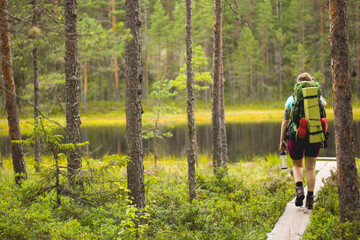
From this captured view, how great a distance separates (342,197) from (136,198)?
3258 mm

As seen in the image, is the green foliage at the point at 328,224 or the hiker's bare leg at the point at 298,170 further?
the hiker's bare leg at the point at 298,170

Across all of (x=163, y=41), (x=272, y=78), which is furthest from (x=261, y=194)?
(x=272, y=78)

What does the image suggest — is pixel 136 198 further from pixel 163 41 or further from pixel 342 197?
pixel 163 41

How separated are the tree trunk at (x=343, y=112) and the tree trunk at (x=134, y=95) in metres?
2.95

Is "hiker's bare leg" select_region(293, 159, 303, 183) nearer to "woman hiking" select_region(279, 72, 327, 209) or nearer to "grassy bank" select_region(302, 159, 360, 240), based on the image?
"woman hiking" select_region(279, 72, 327, 209)

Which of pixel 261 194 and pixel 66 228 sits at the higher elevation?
pixel 66 228

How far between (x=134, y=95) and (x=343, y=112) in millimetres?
3178

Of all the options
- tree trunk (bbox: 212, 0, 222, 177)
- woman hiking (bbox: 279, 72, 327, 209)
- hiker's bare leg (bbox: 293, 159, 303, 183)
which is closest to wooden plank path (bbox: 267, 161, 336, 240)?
woman hiking (bbox: 279, 72, 327, 209)

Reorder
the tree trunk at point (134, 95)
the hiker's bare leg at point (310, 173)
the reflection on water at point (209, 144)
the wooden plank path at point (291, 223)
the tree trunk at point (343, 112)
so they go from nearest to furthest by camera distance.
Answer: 1. the tree trunk at point (343, 112)
2. the wooden plank path at point (291, 223)
3. the tree trunk at point (134, 95)
4. the hiker's bare leg at point (310, 173)
5. the reflection on water at point (209, 144)

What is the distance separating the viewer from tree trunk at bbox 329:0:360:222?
4582 mm

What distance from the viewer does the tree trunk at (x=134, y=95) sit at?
210 inches

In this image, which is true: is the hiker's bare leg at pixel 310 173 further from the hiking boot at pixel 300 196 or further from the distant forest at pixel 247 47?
the distant forest at pixel 247 47

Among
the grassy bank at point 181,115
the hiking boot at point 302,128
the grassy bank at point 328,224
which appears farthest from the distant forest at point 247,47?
the grassy bank at point 328,224

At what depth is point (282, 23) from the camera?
5809cm
